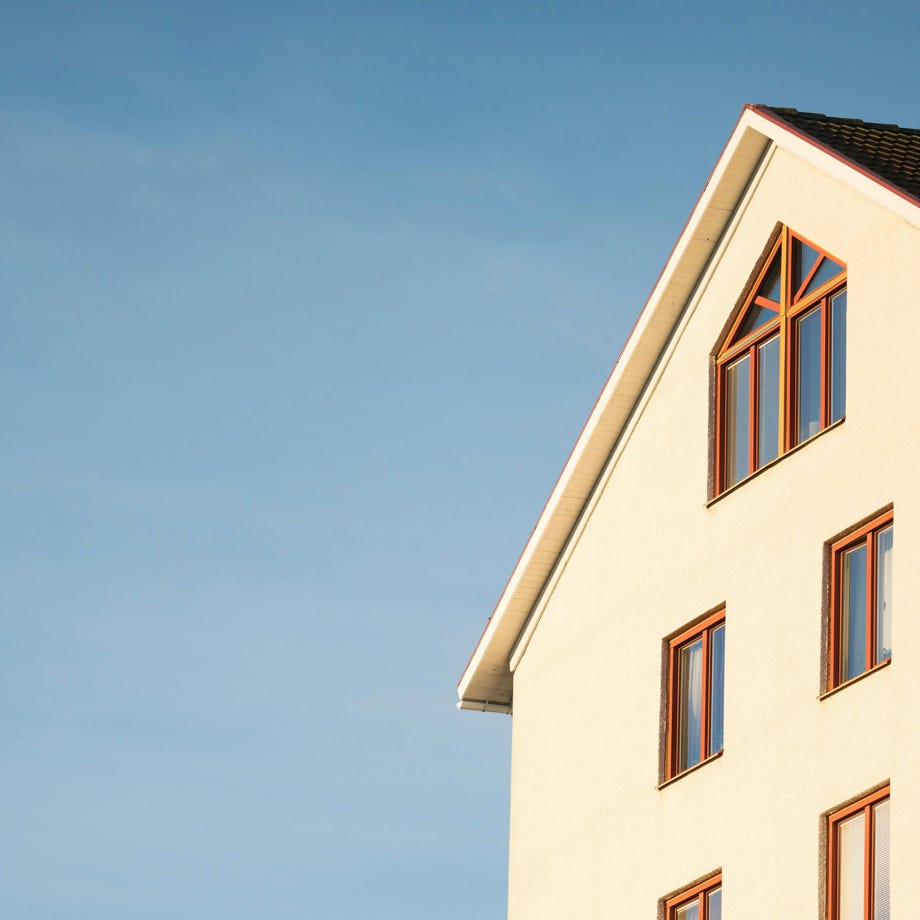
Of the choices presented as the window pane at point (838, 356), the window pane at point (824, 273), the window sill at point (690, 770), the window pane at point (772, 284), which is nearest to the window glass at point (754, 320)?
the window pane at point (772, 284)

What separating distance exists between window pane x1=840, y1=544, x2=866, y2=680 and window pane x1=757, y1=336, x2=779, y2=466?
2.61 metres

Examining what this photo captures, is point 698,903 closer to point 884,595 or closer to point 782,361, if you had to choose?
point 884,595

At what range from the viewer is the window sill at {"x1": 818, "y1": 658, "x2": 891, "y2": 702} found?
83.6ft

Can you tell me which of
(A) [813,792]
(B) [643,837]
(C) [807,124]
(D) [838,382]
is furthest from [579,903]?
Result: (C) [807,124]

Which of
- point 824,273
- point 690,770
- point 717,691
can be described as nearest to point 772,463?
point 824,273

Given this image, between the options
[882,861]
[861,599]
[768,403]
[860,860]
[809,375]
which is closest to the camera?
[882,861]

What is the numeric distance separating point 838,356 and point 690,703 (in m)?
5.07

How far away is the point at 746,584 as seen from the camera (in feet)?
93.3

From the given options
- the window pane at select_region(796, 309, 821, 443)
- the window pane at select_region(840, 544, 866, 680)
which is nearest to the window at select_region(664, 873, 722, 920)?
the window pane at select_region(840, 544, 866, 680)

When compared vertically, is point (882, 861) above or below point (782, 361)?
below

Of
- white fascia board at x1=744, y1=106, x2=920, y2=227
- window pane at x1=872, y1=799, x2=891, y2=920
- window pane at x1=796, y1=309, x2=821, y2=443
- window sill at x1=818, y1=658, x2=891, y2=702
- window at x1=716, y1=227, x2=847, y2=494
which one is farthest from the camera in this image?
window pane at x1=796, y1=309, x2=821, y2=443

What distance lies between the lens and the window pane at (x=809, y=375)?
2820 cm

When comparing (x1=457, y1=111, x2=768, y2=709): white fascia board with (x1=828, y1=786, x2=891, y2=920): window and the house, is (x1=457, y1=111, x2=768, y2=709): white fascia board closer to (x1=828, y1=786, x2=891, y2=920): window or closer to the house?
the house

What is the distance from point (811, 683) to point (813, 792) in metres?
1.32
